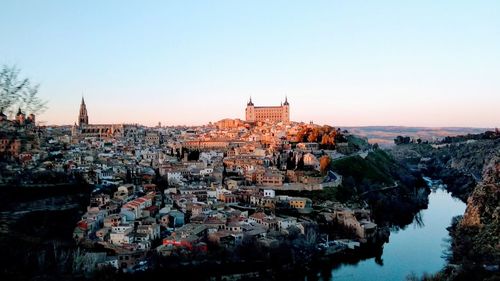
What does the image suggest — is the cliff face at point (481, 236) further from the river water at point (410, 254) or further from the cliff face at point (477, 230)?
the river water at point (410, 254)

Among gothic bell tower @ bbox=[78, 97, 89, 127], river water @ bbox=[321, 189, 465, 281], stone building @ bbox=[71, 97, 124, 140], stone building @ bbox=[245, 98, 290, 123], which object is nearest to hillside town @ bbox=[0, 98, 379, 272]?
river water @ bbox=[321, 189, 465, 281]

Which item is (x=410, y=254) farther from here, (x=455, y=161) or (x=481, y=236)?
(x=455, y=161)

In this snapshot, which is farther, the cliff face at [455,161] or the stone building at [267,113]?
the stone building at [267,113]

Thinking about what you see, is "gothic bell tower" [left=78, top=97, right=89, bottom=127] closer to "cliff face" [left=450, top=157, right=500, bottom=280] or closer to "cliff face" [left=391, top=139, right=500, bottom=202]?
"cliff face" [left=391, top=139, right=500, bottom=202]

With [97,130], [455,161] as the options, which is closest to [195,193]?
[97,130]

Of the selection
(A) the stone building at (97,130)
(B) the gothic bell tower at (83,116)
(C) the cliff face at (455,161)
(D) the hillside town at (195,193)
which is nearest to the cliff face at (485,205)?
(D) the hillside town at (195,193)
